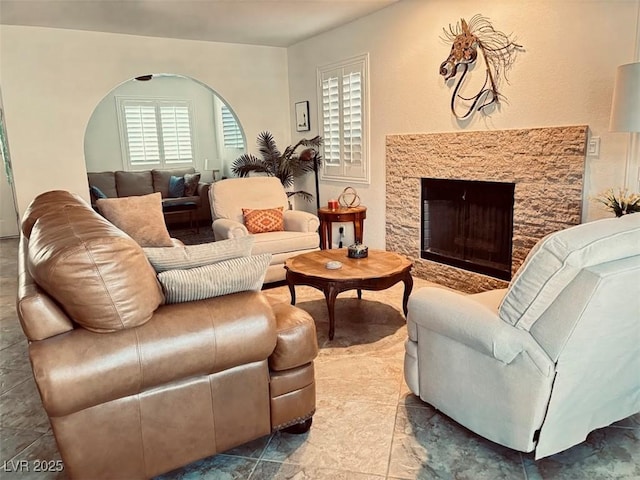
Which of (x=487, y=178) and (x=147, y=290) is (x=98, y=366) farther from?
(x=487, y=178)

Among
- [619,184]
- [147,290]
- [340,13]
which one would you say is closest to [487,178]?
[619,184]

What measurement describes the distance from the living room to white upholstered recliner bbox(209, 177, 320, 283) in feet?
2.91

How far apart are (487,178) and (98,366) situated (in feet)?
10.4

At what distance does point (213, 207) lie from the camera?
4.73m

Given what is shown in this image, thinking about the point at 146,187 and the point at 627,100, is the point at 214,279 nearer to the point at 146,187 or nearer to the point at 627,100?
the point at 627,100

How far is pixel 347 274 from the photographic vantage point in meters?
3.10

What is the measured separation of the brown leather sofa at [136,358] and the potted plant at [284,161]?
4.02m

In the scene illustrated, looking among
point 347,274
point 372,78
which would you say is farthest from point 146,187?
point 347,274

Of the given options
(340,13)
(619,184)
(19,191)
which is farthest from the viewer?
(19,191)

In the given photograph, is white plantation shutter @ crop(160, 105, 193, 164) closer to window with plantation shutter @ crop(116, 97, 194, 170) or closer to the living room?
window with plantation shutter @ crop(116, 97, 194, 170)

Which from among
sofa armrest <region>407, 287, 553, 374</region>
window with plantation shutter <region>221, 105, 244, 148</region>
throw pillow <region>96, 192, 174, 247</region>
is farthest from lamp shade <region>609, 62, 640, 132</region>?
window with plantation shutter <region>221, 105, 244, 148</region>

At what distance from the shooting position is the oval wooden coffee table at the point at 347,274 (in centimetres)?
304

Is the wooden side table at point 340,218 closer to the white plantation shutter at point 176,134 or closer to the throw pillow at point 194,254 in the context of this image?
the throw pillow at point 194,254

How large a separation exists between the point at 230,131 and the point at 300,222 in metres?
4.79
